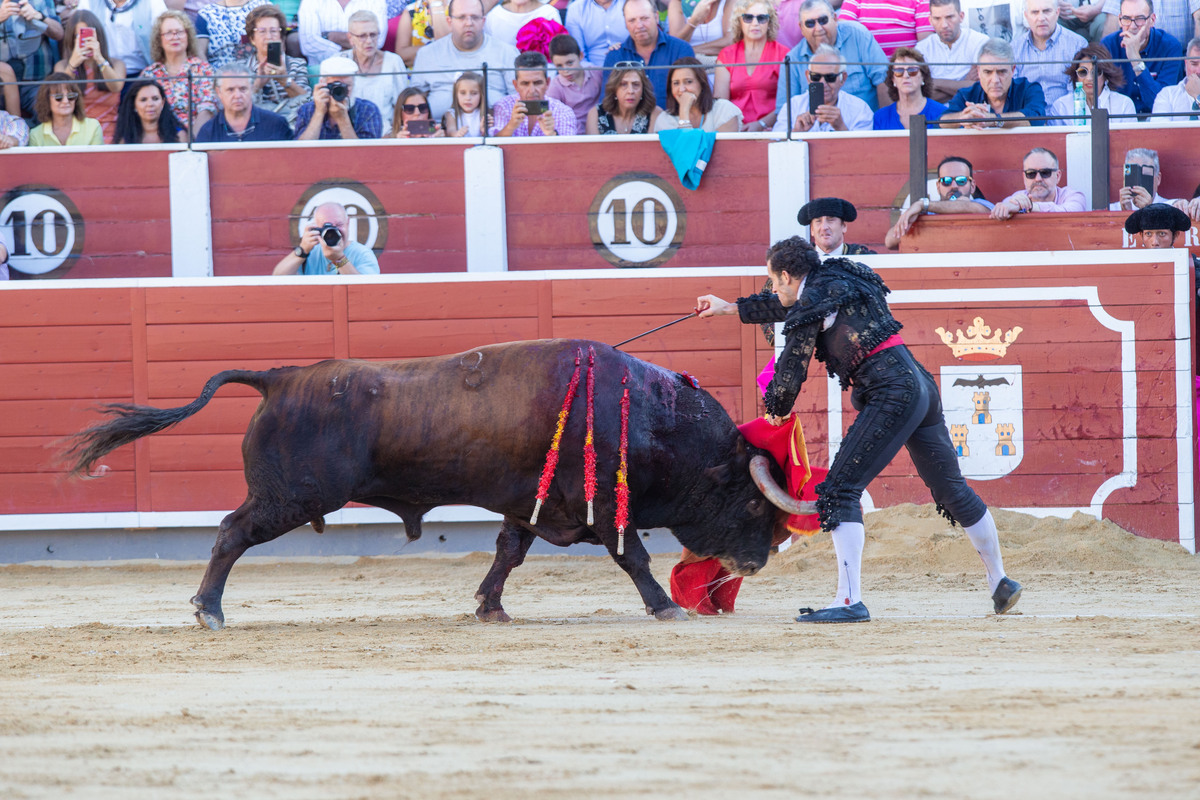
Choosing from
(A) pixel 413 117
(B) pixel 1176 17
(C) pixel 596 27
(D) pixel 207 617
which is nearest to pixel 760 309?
(D) pixel 207 617

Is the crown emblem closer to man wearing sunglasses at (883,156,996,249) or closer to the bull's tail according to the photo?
man wearing sunglasses at (883,156,996,249)

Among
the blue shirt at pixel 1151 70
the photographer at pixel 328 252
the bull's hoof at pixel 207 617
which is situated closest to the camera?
the bull's hoof at pixel 207 617

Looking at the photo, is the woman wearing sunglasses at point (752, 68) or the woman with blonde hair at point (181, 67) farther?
the woman with blonde hair at point (181, 67)

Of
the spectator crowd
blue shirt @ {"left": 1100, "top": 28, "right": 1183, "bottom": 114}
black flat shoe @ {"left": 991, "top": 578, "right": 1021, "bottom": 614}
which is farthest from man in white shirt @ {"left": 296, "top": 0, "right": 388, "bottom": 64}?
black flat shoe @ {"left": 991, "top": 578, "right": 1021, "bottom": 614}

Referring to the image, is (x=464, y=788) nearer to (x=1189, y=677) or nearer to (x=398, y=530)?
(x=1189, y=677)

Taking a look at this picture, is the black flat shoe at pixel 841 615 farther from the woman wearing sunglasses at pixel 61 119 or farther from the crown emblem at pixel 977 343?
the woman wearing sunglasses at pixel 61 119

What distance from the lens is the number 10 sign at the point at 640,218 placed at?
29.3ft

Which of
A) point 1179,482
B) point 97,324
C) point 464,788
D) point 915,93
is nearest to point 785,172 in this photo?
point 915,93

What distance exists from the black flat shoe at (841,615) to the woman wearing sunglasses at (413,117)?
5.29 metres

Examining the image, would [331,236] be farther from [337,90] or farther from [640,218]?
[640,218]

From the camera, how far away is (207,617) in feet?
16.7

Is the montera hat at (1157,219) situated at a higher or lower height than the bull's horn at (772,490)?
higher

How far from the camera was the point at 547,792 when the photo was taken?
2.38 meters

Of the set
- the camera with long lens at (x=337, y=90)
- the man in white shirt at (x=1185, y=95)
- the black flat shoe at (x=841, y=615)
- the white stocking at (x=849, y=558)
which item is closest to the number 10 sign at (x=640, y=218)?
the camera with long lens at (x=337, y=90)
